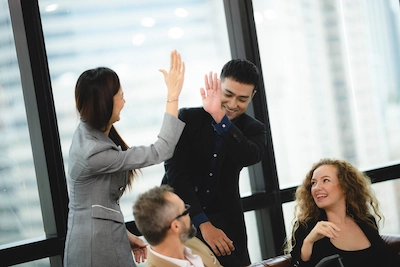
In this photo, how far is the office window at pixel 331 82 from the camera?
165 inches

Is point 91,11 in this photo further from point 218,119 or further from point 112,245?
point 112,245

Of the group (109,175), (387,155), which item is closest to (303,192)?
(109,175)

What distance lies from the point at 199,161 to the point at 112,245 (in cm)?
75

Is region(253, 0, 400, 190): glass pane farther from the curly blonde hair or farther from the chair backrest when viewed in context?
the chair backrest

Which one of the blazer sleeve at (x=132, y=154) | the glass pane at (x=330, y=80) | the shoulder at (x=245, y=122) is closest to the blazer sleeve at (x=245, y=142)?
the shoulder at (x=245, y=122)

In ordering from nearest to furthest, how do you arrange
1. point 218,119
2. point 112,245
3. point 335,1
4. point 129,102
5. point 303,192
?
point 112,245 → point 218,119 → point 303,192 → point 129,102 → point 335,1

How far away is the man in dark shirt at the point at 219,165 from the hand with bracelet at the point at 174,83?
33cm

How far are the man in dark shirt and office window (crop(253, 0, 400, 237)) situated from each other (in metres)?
1.12

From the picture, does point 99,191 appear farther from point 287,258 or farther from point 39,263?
point 39,263

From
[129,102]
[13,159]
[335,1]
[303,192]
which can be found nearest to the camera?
[303,192]

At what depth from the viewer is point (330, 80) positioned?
4375 millimetres

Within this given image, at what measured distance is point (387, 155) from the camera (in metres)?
4.54

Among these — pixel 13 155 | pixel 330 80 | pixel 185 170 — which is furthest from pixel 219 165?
pixel 330 80

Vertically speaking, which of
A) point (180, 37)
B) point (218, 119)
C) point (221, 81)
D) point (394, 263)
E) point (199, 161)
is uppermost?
point (180, 37)
